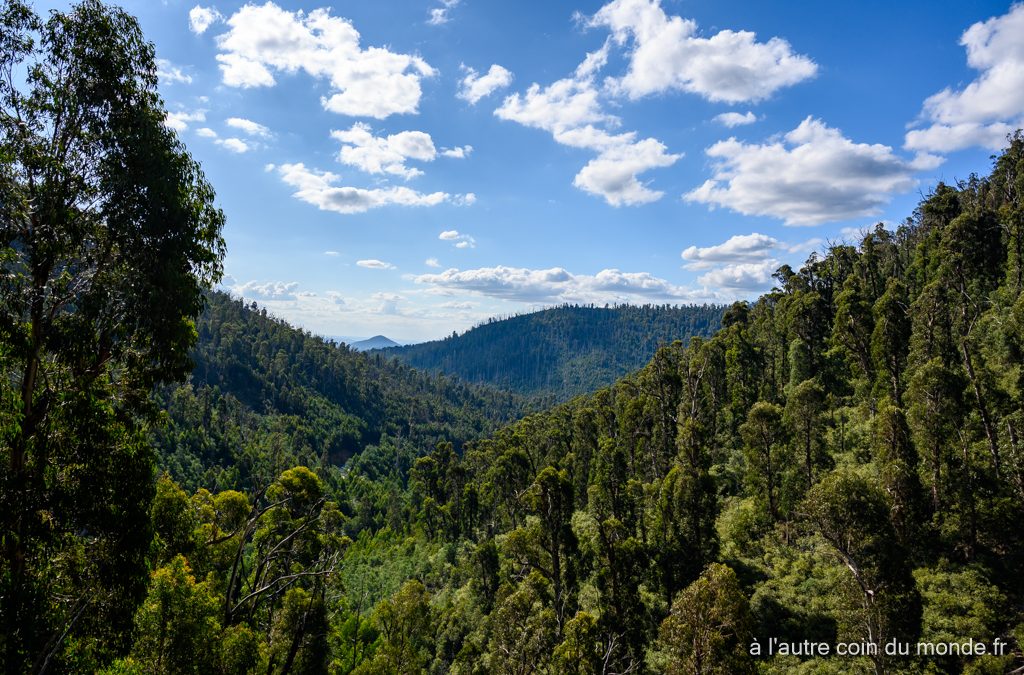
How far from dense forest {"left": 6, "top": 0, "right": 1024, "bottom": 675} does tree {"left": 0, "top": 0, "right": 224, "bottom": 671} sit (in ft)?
0.16

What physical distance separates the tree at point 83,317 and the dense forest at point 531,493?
0.05 metres

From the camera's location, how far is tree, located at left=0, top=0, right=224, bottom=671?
8.29 metres

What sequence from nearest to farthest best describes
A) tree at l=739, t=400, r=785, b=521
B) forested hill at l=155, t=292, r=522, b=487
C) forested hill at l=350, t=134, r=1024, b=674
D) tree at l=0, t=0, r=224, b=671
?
tree at l=0, t=0, r=224, b=671 < forested hill at l=350, t=134, r=1024, b=674 < tree at l=739, t=400, r=785, b=521 < forested hill at l=155, t=292, r=522, b=487

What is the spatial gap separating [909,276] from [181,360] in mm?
76031

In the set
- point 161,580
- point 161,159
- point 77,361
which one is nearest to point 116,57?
point 161,159

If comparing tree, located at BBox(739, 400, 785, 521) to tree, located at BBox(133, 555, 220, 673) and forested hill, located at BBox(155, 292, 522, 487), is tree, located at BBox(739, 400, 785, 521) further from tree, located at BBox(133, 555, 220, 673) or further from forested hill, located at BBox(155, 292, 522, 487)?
forested hill, located at BBox(155, 292, 522, 487)

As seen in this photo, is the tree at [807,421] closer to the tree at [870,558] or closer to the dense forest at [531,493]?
the dense forest at [531,493]

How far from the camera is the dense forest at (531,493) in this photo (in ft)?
→ 29.2

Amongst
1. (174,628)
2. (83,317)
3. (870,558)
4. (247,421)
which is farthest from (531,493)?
(247,421)

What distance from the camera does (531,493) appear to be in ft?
112

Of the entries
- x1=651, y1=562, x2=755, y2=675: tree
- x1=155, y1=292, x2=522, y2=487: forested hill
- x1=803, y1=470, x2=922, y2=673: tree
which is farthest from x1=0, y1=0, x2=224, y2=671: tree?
x1=155, y1=292, x2=522, y2=487: forested hill

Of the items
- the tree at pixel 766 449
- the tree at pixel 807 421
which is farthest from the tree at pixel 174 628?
the tree at pixel 807 421

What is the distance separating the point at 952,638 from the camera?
20797mm

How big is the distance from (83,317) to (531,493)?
28.7m
